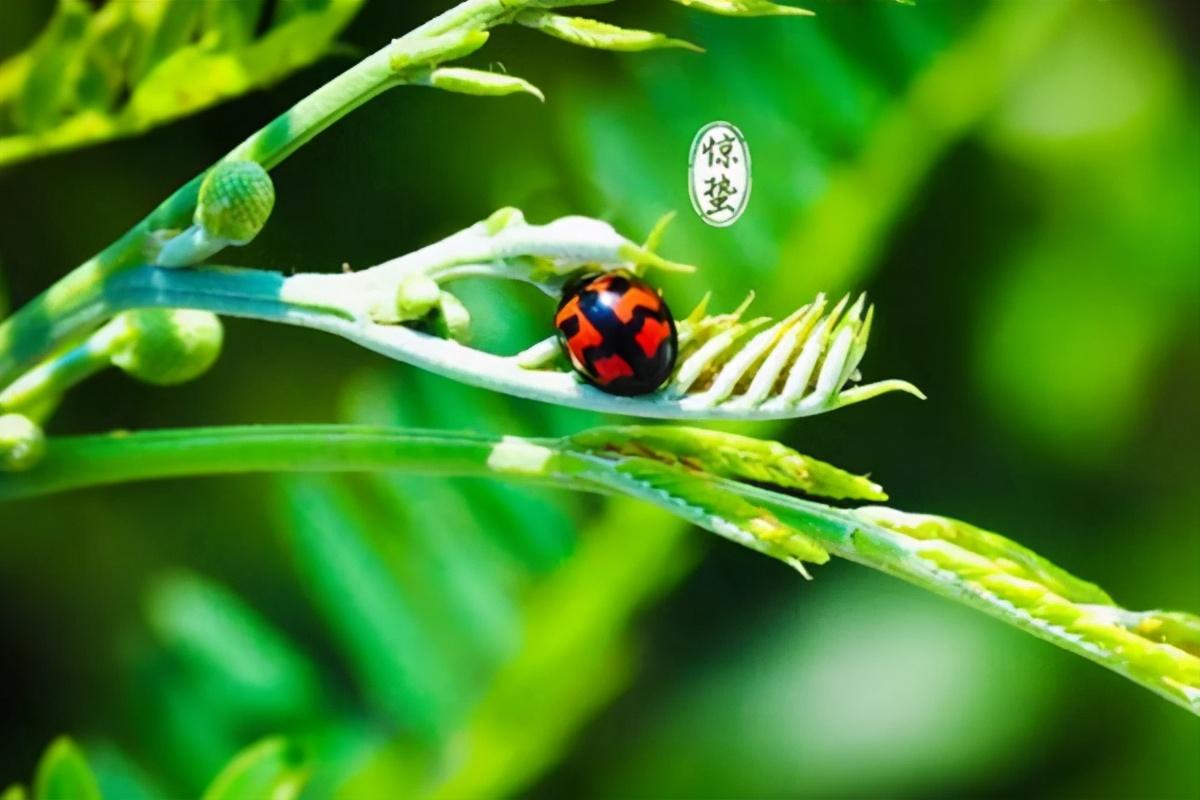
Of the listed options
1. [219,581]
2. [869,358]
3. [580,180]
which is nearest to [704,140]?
[580,180]

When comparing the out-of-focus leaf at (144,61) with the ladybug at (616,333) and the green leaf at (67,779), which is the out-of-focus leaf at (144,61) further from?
the green leaf at (67,779)

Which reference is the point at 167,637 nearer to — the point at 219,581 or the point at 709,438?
the point at 219,581

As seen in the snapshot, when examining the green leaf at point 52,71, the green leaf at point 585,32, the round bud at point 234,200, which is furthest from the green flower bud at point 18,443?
the green leaf at point 585,32

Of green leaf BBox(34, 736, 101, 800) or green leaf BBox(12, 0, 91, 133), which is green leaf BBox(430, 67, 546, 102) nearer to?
green leaf BBox(12, 0, 91, 133)

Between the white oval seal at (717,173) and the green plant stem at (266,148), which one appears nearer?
the green plant stem at (266,148)

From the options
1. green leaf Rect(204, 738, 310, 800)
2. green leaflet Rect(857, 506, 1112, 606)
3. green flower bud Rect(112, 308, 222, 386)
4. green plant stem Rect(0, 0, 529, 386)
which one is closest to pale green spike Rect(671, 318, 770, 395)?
green leaflet Rect(857, 506, 1112, 606)
